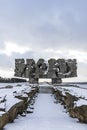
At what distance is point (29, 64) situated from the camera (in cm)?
8256

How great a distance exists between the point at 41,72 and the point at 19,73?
423 cm

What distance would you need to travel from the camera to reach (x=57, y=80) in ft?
266

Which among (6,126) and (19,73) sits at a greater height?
(19,73)

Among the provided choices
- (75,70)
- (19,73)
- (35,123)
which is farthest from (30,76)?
(35,123)

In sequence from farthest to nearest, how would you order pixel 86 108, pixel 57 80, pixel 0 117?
pixel 57 80 < pixel 86 108 < pixel 0 117

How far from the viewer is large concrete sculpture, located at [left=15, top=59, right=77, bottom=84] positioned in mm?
81250

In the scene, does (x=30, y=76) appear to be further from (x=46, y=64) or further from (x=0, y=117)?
(x=0, y=117)

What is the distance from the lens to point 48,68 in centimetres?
8194

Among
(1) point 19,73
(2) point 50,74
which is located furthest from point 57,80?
(1) point 19,73

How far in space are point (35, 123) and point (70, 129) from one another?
1.91 m

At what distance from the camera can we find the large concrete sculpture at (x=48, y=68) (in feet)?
267

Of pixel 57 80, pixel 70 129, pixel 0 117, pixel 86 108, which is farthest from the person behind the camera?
pixel 57 80

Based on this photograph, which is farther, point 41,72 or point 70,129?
point 41,72

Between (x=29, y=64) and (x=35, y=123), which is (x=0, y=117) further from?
(x=29, y=64)
